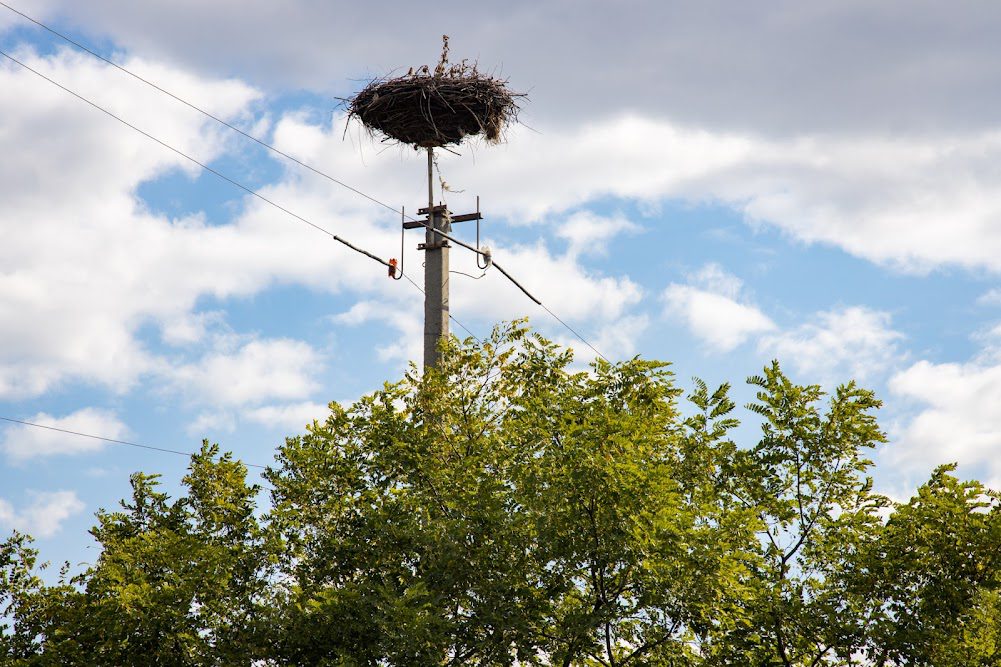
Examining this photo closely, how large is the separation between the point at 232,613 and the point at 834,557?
6.66 meters

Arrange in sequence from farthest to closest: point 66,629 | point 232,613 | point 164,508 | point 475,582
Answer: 1. point 164,508
2. point 66,629
3. point 232,613
4. point 475,582

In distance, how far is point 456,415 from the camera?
15500mm

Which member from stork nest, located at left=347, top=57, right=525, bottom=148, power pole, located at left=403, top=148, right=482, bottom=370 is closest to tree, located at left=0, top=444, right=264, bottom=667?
power pole, located at left=403, top=148, right=482, bottom=370

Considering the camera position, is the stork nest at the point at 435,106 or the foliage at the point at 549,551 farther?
the stork nest at the point at 435,106

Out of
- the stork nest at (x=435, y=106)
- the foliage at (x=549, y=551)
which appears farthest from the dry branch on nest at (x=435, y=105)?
the foliage at (x=549, y=551)

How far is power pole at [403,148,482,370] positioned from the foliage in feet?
7.88

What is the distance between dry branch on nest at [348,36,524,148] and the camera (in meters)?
20.3

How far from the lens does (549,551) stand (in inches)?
510

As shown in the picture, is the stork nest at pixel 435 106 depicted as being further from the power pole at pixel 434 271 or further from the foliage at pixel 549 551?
the foliage at pixel 549 551

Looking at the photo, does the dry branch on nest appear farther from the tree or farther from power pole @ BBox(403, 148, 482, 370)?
the tree

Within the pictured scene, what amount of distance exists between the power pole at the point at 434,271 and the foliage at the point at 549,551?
2401 mm

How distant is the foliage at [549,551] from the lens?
40.9 ft

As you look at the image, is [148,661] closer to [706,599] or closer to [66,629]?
[66,629]

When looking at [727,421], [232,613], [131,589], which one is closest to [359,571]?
[232,613]
